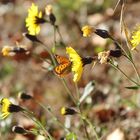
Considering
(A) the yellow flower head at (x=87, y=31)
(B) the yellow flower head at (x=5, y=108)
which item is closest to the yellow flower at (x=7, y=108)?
(B) the yellow flower head at (x=5, y=108)

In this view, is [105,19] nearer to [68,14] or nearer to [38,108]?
[68,14]

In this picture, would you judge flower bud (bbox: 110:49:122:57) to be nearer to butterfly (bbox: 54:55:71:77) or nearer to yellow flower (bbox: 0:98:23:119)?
butterfly (bbox: 54:55:71:77)

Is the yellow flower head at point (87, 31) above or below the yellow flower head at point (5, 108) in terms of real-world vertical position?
above

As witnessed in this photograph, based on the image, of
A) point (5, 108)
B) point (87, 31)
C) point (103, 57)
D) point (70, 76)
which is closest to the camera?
point (103, 57)

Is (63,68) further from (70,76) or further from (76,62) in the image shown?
(70,76)

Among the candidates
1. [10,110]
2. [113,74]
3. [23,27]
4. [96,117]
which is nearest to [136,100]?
[96,117]

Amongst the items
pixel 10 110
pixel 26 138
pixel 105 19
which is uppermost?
pixel 105 19

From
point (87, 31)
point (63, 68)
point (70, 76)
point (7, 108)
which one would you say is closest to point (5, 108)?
point (7, 108)

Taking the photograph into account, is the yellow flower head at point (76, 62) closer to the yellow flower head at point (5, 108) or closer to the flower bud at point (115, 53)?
the flower bud at point (115, 53)
